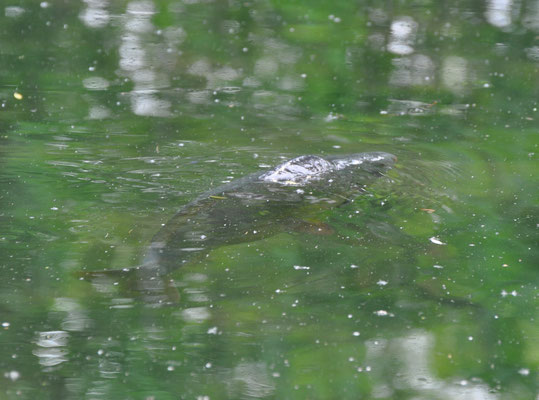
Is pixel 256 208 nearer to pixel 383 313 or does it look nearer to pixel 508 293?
pixel 383 313

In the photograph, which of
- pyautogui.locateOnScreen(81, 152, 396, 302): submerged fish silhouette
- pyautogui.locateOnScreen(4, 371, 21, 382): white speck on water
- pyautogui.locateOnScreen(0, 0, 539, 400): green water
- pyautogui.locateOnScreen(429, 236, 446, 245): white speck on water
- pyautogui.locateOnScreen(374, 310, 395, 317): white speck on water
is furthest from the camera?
pyautogui.locateOnScreen(429, 236, 446, 245): white speck on water

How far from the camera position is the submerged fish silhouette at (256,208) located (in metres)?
4.78

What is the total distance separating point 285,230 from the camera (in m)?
5.27

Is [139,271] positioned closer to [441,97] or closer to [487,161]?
[487,161]

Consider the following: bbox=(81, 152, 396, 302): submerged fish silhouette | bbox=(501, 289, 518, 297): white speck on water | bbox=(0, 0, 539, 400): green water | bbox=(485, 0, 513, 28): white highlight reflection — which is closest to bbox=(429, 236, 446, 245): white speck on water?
bbox=(0, 0, 539, 400): green water

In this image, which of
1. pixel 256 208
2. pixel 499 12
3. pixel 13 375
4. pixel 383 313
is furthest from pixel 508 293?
pixel 499 12

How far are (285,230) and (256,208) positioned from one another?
240mm

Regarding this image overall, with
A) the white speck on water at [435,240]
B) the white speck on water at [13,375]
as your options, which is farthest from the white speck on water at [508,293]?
the white speck on water at [13,375]

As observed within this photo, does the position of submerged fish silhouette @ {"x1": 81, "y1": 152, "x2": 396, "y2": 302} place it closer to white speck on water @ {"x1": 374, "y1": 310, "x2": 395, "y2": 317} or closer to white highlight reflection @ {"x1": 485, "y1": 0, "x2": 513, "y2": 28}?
white speck on water @ {"x1": 374, "y1": 310, "x2": 395, "y2": 317}

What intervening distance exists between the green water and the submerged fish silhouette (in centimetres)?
10

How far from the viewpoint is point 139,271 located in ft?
15.4

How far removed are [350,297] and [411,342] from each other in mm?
500

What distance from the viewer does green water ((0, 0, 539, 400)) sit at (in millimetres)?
4086

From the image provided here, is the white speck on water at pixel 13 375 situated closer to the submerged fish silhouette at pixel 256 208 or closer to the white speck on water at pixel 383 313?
the submerged fish silhouette at pixel 256 208
